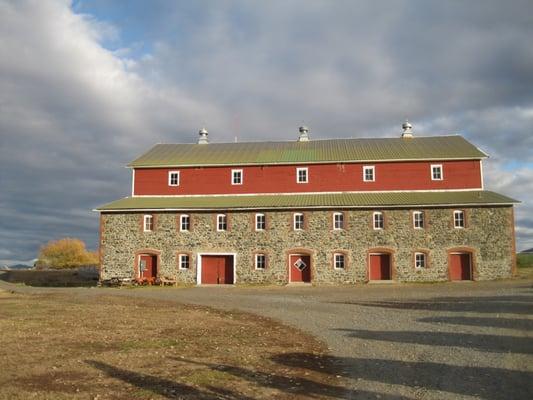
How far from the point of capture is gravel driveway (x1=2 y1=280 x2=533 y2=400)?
905cm

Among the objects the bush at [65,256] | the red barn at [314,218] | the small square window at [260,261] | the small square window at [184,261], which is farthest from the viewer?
the bush at [65,256]

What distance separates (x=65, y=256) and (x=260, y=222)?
43.2m

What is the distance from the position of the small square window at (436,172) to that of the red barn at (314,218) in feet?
0.23

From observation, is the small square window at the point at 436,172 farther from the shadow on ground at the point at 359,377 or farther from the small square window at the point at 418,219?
the shadow on ground at the point at 359,377

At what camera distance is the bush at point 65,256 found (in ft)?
226

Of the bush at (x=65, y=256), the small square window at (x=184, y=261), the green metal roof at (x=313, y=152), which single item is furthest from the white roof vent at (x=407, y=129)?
the bush at (x=65, y=256)

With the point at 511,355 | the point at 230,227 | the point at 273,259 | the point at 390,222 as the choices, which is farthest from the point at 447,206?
the point at 511,355

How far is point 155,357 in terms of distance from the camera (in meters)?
11.3

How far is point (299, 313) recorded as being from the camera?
19.7 meters

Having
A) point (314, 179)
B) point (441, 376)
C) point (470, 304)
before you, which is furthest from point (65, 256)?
point (441, 376)

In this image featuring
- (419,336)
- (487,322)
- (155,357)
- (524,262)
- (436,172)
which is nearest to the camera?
(155,357)

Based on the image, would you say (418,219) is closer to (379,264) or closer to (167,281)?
(379,264)

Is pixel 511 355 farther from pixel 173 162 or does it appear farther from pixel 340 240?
pixel 173 162

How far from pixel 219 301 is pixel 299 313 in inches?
244
